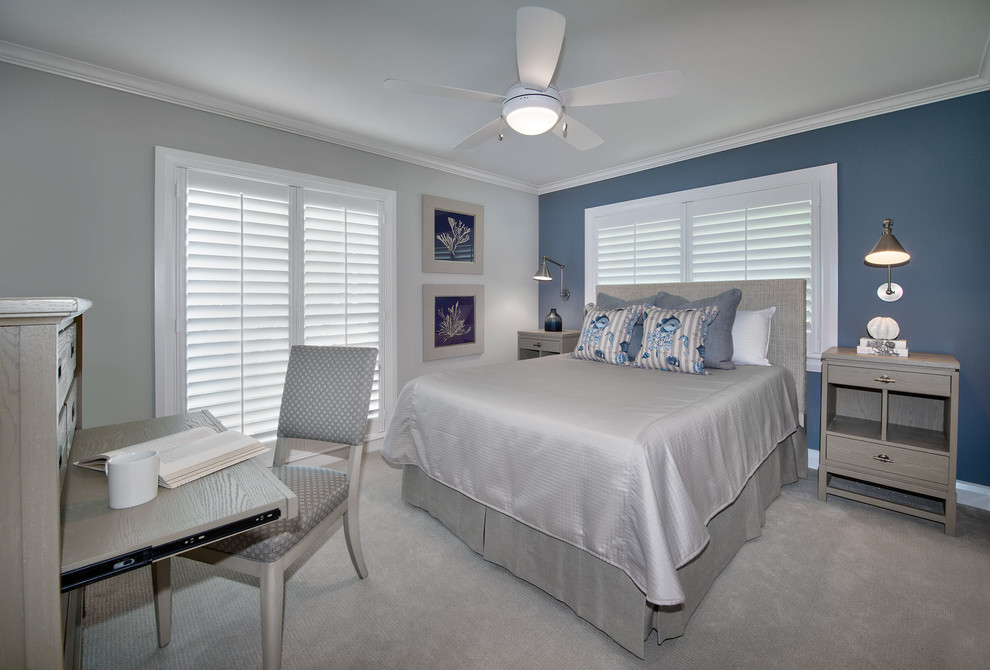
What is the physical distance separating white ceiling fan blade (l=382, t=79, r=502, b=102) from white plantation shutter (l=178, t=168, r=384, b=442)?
1.56 m

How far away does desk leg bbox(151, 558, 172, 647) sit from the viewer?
1.58 meters

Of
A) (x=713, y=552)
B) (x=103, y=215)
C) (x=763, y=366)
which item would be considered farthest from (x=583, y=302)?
(x=103, y=215)

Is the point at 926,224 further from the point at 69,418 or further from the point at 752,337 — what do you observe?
the point at 69,418

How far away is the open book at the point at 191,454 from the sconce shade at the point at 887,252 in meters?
3.31

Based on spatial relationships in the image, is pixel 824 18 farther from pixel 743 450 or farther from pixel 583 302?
pixel 583 302

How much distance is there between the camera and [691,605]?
5.54 ft

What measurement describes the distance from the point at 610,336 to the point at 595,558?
176cm

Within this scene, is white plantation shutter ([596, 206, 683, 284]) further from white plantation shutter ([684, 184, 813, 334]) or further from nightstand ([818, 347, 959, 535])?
nightstand ([818, 347, 959, 535])

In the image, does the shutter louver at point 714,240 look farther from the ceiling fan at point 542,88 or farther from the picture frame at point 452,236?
the ceiling fan at point 542,88

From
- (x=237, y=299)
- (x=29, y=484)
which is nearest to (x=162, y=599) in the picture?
(x=29, y=484)

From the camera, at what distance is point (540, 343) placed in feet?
15.3

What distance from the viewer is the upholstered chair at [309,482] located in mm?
1379

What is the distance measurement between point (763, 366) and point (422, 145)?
308 cm

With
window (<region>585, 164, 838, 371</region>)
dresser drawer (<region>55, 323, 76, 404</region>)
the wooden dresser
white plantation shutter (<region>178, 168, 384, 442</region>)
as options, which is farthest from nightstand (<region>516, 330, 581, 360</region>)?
the wooden dresser
